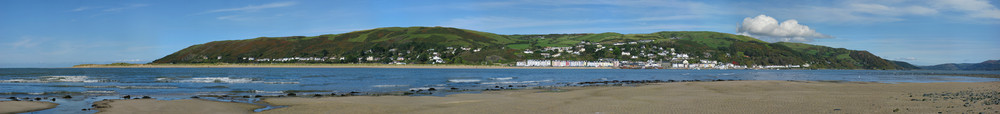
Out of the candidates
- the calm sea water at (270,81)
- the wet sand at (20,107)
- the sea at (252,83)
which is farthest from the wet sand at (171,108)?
the calm sea water at (270,81)

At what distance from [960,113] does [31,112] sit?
76.4ft

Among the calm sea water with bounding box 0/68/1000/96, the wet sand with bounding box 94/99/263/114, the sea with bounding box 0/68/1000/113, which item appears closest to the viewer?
the wet sand with bounding box 94/99/263/114

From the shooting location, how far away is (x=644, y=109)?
57.7ft

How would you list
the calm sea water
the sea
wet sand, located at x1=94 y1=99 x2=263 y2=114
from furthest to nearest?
the calm sea water, the sea, wet sand, located at x1=94 y1=99 x2=263 y2=114

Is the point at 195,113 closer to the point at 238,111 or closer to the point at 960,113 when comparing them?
the point at 238,111

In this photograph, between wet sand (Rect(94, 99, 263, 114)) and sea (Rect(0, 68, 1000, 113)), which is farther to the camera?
sea (Rect(0, 68, 1000, 113))

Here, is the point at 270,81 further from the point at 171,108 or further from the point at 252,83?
the point at 171,108

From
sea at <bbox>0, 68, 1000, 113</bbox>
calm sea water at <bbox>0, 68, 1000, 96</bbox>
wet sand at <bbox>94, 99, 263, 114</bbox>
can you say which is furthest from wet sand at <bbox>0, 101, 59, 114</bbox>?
calm sea water at <bbox>0, 68, 1000, 96</bbox>

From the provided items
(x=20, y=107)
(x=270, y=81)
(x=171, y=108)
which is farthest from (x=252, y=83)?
(x=171, y=108)

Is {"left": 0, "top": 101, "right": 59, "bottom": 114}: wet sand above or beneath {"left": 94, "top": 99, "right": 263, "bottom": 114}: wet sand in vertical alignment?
above

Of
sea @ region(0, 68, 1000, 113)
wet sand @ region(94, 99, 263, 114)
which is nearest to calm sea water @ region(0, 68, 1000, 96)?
sea @ region(0, 68, 1000, 113)

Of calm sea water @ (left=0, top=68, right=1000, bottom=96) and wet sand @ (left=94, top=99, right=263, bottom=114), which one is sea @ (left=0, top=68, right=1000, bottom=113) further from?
wet sand @ (left=94, top=99, right=263, bottom=114)

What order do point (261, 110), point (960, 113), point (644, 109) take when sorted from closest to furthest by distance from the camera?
1. point (960, 113)
2. point (644, 109)
3. point (261, 110)

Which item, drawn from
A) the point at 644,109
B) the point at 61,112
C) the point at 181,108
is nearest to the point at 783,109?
the point at 644,109
